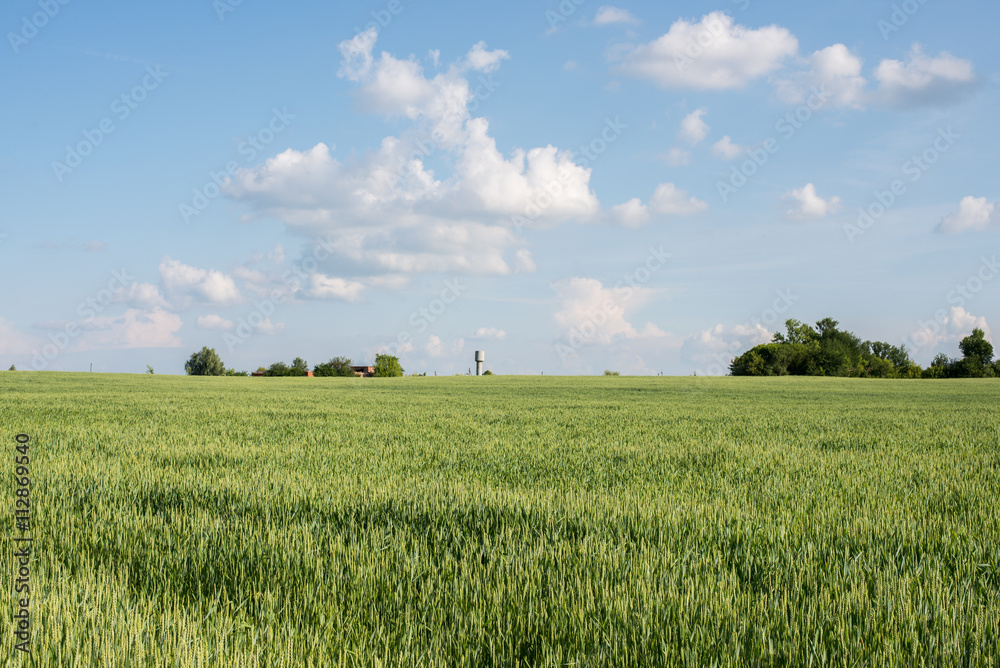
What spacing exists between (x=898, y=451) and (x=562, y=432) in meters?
6.15

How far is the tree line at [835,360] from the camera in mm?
105938

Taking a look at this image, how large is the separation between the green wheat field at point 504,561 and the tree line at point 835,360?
113639 millimetres

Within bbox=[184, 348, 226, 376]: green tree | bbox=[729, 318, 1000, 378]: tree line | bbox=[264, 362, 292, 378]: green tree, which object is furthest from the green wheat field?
bbox=[184, 348, 226, 376]: green tree

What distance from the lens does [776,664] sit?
278 centimetres

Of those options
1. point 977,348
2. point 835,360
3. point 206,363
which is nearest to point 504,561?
point 835,360

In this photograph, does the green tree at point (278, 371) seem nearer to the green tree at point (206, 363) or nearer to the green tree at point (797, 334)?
the green tree at point (206, 363)

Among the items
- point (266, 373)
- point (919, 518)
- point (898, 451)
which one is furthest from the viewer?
point (266, 373)

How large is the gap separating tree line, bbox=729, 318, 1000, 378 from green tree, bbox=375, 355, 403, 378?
71.7 metres

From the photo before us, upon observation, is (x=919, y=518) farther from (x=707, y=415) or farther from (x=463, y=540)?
(x=707, y=415)

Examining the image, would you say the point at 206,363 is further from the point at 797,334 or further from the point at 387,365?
the point at 797,334

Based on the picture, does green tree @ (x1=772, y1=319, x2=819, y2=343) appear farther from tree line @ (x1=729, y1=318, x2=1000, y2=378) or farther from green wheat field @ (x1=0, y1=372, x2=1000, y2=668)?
green wheat field @ (x1=0, y1=372, x2=1000, y2=668)

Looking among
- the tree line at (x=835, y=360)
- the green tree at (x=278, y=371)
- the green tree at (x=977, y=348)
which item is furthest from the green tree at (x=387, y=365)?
the green tree at (x=977, y=348)

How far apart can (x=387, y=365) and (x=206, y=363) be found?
126 ft

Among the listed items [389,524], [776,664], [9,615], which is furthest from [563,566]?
[9,615]
